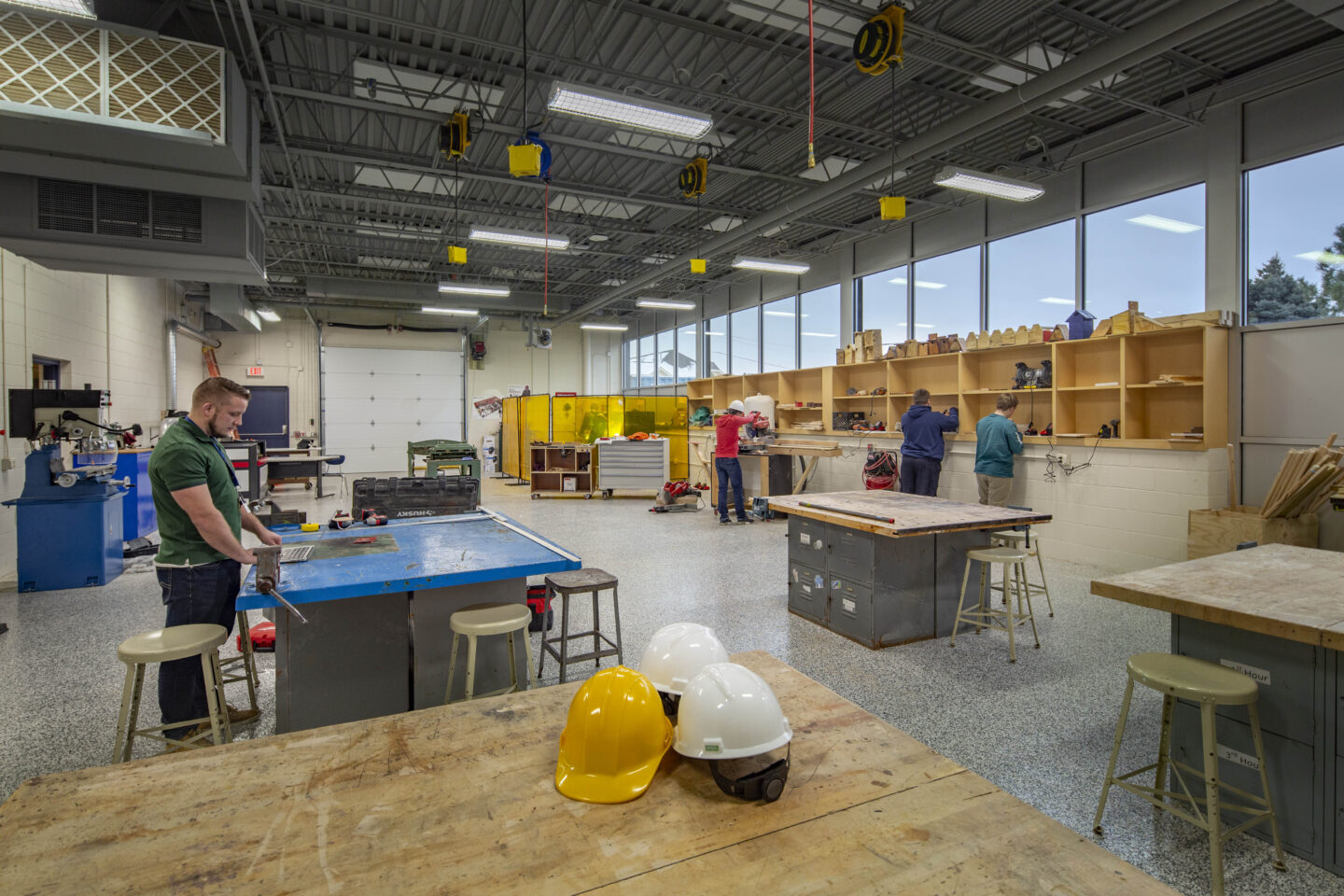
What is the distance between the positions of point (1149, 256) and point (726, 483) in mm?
5412

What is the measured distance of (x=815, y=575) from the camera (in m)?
4.68

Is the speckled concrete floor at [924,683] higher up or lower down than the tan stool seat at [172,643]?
lower down

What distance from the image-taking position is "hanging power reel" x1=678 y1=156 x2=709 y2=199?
23.0 ft

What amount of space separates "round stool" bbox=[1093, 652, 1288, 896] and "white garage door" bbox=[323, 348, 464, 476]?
16097 mm

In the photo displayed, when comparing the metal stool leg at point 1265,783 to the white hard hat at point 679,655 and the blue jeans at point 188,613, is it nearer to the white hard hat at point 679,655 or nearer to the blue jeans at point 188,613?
the white hard hat at point 679,655

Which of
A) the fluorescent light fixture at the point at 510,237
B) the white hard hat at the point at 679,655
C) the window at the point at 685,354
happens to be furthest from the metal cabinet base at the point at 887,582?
the window at the point at 685,354

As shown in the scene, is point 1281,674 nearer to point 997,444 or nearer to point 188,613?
point 188,613

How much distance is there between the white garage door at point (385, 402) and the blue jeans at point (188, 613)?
14.0 m

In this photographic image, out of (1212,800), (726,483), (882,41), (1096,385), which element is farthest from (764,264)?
(1212,800)

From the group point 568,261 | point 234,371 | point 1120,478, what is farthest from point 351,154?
point 234,371

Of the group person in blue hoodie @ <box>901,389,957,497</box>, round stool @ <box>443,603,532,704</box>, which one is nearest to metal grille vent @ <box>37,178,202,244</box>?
round stool @ <box>443,603,532,704</box>

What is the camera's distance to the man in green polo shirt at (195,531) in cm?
264

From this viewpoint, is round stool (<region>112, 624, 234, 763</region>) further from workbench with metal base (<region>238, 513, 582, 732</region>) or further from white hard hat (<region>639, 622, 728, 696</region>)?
white hard hat (<region>639, 622, 728, 696</region>)

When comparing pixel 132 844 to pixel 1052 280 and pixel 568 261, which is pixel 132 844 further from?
pixel 568 261
